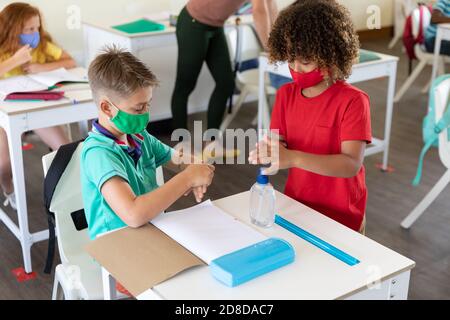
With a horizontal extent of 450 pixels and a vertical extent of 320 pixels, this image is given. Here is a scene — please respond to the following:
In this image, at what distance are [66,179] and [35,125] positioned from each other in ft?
2.38

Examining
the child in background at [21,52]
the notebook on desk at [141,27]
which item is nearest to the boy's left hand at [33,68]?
the child in background at [21,52]

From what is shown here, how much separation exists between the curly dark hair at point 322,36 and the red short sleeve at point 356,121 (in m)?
0.09

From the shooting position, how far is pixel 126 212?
1.44 meters

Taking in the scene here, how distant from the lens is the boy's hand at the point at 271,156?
1.54 meters

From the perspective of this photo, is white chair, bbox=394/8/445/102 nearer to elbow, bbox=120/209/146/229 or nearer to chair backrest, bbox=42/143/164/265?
chair backrest, bbox=42/143/164/265

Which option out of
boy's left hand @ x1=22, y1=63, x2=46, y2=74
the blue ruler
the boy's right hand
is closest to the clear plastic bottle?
the blue ruler

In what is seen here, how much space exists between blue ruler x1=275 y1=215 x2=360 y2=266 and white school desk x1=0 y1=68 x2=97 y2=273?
1296mm

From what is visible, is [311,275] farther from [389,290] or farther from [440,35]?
[440,35]

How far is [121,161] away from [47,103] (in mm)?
1065

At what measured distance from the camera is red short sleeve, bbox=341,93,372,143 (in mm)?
1675

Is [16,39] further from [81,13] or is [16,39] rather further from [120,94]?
[81,13]

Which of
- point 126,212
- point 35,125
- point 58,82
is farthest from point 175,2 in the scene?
point 126,212

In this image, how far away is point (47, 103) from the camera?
8.28 ft

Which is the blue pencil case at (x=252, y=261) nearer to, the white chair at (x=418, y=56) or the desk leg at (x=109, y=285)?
the desk leg at (x=109, y=285)
